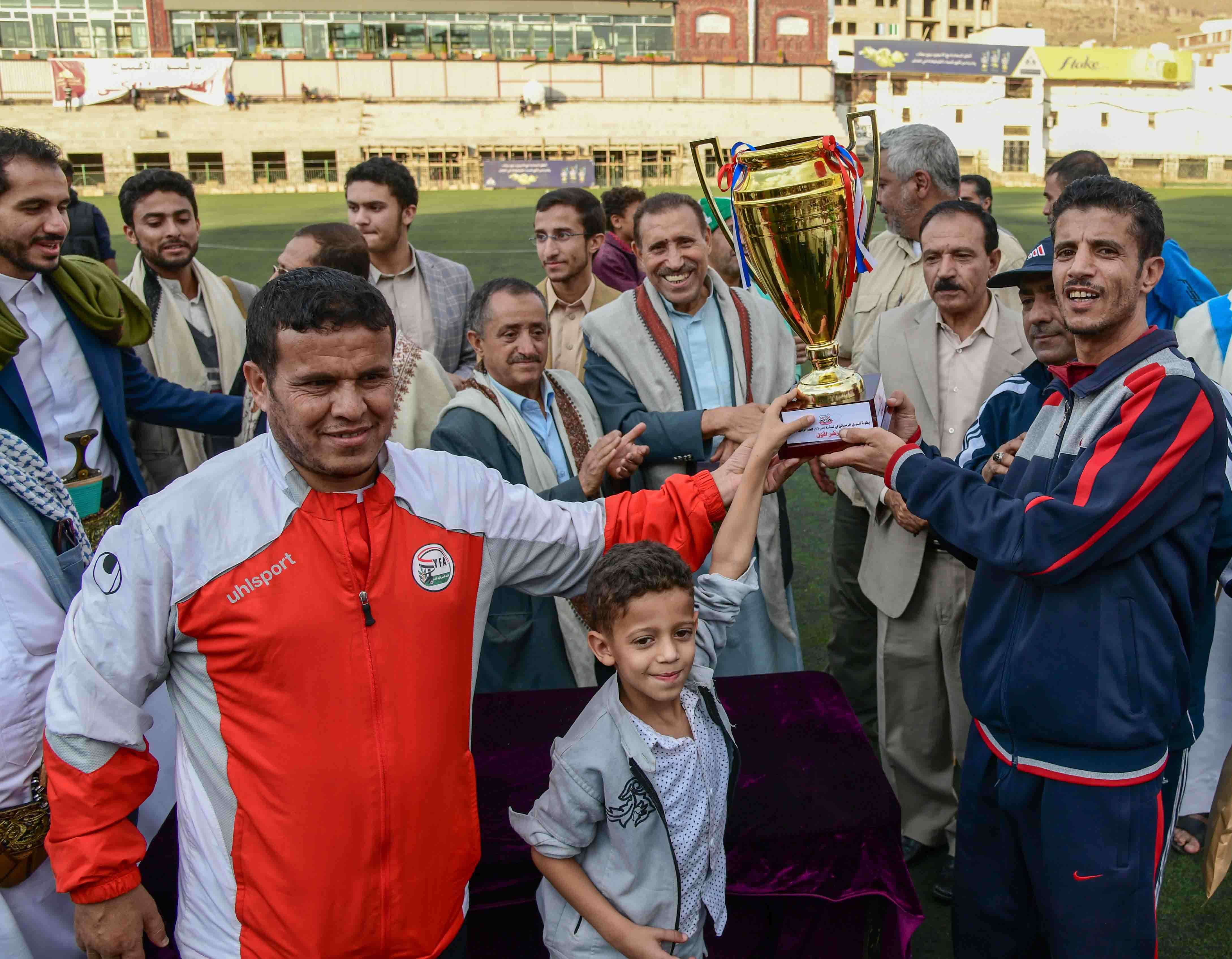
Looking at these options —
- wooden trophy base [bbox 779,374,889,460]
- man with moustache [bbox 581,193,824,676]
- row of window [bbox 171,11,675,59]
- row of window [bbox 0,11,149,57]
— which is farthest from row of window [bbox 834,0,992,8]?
wooden trophy base [bbox 779,374,889,460]

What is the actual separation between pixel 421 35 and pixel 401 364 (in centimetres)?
4681

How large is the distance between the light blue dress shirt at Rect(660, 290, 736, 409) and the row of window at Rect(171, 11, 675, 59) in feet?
148

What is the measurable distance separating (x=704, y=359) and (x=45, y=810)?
244 cm

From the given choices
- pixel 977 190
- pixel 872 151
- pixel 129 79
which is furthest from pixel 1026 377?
pixel 129 79

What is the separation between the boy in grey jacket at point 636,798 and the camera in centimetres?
206

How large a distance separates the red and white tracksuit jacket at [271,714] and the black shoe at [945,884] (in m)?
1.92

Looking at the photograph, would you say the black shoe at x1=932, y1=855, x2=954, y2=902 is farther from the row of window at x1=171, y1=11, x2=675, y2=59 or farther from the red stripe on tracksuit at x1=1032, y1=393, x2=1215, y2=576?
the row of window at x1=171, y1=11, x2=675, y2=59

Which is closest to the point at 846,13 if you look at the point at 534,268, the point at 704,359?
the point at 534,268


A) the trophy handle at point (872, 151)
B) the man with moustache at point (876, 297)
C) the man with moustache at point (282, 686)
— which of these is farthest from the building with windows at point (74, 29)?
the man with moustache at point (282, 686)

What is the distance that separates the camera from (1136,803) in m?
2.20

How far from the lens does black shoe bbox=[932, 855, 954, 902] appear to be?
3.27m

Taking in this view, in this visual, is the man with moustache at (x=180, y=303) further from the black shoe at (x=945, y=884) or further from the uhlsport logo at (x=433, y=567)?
the black shoe at (x=945, y=884)

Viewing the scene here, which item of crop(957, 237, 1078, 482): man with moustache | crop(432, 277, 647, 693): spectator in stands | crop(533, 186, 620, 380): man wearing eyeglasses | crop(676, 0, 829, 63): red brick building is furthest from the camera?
crop(676, 0, 829, 63): red brick building

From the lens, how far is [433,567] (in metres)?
2.00
